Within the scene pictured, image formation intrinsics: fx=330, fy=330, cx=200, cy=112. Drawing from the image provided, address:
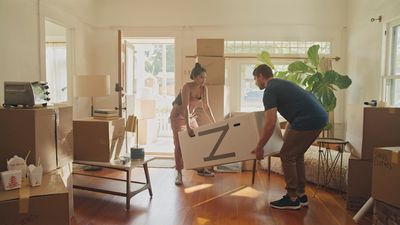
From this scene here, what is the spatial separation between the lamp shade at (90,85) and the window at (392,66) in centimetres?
340

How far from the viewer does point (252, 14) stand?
497cm

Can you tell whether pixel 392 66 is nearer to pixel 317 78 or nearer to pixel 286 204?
pixel 317 78

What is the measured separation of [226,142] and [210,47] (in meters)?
1.64

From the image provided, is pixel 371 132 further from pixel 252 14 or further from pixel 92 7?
pixel 92 7

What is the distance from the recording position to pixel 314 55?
4.36m

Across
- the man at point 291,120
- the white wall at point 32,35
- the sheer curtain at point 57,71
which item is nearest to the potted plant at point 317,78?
the man at point 291,120

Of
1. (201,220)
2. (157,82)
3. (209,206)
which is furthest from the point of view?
(157,82)

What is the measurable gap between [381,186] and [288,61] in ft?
9.54

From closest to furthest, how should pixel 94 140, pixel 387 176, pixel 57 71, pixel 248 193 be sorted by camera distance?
1. pixel 387 176
2. pixel 94 140
3. pixel 248 193
4. pixel 57 71

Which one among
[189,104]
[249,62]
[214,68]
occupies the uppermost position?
[249,62]

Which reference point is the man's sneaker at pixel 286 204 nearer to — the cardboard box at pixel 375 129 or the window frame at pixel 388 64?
the cardboard box at pixel 375 129

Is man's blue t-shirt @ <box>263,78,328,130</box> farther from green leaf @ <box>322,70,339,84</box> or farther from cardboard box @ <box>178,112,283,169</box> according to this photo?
green leaf @ <box>322,70,339,84</box>

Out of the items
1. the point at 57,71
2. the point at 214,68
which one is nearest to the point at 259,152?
the point at 214,68

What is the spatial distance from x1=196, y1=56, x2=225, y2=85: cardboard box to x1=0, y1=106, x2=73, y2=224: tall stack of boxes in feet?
6.72
